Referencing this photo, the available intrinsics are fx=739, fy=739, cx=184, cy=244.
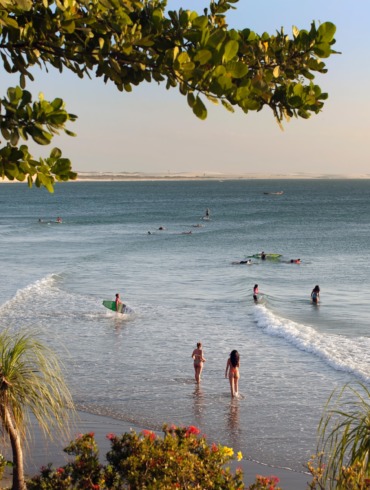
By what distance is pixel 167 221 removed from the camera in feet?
307

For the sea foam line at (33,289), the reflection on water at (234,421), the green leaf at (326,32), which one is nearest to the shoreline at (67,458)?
the reflection on water at (234,421)

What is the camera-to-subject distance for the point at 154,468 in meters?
7.77

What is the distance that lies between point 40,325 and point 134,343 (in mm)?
4354

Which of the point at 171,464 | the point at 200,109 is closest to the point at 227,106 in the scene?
the point at 200,109

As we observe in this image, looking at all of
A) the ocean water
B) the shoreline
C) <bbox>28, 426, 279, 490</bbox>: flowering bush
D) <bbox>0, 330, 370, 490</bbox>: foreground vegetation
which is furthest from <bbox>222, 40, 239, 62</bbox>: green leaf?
the ocean water

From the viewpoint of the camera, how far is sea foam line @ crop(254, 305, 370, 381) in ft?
69.5

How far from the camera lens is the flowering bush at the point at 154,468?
7.65 m

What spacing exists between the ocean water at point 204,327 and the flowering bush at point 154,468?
6.09 m

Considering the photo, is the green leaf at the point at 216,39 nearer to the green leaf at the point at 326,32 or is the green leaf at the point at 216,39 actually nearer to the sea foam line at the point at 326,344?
the green leaf at the point at 326,32

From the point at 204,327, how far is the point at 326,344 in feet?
15.6

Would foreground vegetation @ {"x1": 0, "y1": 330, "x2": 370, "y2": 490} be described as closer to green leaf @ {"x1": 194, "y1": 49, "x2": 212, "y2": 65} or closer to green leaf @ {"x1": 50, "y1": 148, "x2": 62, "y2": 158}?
green leaf @ {"x1": 50, "y1": 148, "x2": 62, "y2": 158}

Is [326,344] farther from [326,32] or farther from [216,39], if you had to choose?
[216,39]

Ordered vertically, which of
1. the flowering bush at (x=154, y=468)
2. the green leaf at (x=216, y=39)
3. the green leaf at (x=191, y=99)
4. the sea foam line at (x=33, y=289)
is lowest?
the sea foam line at (x=33, y=289)

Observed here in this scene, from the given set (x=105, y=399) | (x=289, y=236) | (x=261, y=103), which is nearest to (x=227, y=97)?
(x=261, y=103)
